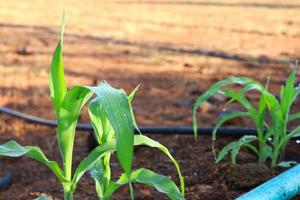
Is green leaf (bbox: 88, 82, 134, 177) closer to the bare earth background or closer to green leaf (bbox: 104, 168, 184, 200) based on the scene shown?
green leaf (bbox: 104, 168, 184, 200)

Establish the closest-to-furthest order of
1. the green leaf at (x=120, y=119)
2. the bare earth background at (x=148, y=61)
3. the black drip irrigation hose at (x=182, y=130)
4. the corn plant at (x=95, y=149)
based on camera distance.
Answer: the green leaf at (x=120, y=119) → the corn plant at (x=95, y=149) → the bare earth background at (x=148, y=61) → the black drip irrigation hose at (x=182, y=130)

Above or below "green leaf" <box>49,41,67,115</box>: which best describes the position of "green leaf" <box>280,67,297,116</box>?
below

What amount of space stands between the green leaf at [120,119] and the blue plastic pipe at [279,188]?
41 cm

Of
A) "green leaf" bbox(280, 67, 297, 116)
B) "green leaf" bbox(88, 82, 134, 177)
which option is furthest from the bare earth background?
"green leaf" bbox(88, 82, 134, 177)

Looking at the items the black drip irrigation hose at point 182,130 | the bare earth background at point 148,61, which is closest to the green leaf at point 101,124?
the bare earth background at point 148,61

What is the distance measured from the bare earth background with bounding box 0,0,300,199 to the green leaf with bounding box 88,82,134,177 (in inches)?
28.7

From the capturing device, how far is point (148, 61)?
4.81 m

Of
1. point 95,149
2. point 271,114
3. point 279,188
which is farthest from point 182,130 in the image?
point 95,149

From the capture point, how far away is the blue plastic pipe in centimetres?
139

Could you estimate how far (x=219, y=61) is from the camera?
4809 mm

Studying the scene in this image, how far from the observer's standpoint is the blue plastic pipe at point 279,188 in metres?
1.39

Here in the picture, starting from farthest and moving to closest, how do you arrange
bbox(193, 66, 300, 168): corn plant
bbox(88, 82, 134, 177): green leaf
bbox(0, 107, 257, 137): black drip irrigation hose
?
bbox(0, 107, 257, 137): black drip irrigation hose < bbox(193, 66, 300, 168): corn plant < bbox(88, 82, 134, 177): green leaf

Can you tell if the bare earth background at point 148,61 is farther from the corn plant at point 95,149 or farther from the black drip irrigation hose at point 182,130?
the corn plant at point 95,149

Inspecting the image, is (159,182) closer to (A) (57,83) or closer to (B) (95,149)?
(B) (95,149)
